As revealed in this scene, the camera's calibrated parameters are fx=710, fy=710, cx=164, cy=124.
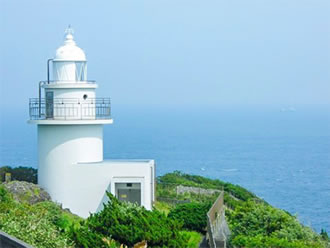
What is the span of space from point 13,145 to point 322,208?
58331 mm

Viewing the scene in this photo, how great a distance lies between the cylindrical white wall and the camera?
69.8 feet

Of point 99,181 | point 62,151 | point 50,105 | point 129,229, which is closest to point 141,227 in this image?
point 129,229

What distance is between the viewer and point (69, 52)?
857 inches

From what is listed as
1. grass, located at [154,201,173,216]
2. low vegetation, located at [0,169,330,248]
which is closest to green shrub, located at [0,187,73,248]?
→ low vegetation, located at [0,169,330,248]

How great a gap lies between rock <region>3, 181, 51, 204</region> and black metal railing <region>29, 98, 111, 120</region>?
2.24m

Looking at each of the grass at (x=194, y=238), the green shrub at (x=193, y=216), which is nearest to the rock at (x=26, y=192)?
the green shrub at (x=193, y=216)

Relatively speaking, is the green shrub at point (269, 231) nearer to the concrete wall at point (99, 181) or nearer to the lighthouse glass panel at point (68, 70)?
the concrete wall at point (99, 181)

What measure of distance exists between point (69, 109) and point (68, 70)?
1234 mm

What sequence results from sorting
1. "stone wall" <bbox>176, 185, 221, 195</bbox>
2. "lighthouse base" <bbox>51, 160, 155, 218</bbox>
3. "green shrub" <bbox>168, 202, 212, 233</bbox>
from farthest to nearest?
1. "stone wall" <bbox>176, 185, 221, 195</bbox>
2. "lighthouse base" <bbox>51, 160, 155, 218</bbox>
3. "green shrub" <bbox>168, 202, 212, 233</bbox>

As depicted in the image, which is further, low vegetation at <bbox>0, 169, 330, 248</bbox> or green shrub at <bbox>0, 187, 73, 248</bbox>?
low vegetation at <bbox>0, 169, 330, 248</bbox>

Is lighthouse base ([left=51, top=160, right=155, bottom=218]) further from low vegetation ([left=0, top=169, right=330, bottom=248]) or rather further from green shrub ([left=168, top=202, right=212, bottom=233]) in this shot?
green shrub ([left=168, top=202, right=212, bottom=233])

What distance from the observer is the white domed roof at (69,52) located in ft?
71.1

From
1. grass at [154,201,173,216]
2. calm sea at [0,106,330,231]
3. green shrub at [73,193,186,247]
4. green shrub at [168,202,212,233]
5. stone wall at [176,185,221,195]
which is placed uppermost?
green shrub at [73,193,186,247]

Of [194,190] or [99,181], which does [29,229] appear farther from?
[194,190]
